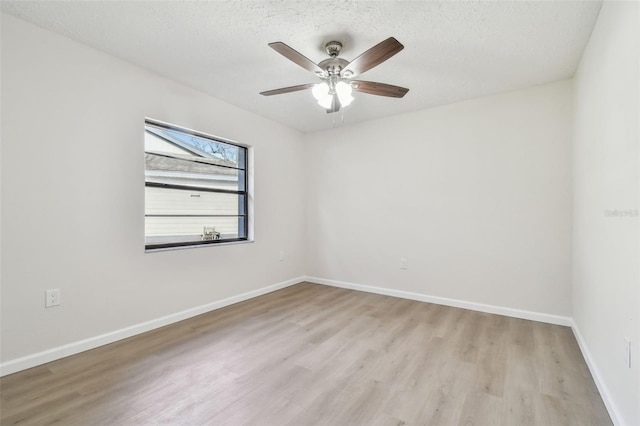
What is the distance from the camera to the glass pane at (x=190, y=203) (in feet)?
9.53

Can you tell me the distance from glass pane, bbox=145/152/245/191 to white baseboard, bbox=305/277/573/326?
206cm

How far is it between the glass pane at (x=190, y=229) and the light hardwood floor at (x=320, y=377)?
0.90 meters

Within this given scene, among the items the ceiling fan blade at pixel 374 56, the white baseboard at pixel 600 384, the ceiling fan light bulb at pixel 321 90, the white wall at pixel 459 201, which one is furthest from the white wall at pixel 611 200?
the ceiling fan light bulb at pixel 321 90

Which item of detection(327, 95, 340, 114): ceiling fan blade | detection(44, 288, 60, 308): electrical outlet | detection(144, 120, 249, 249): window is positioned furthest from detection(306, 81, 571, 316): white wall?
detection(44, 288, 60, 308): electrical outlet

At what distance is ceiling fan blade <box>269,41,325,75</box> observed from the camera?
1753 millimetres

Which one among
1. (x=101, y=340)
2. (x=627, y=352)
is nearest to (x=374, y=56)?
(x=627, y=352)

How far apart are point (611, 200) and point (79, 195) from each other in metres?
3.63

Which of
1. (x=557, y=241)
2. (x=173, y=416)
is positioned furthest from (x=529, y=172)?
(x=173, y=416)

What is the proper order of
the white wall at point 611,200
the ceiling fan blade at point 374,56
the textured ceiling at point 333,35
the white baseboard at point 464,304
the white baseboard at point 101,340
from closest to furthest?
1. the white wall at point 611,200
2. the ceiling fan blade at point 374,56
3. the textured ceiling at point 333,35
4. the white baseboard at point 101,340
5. the white baseboard at point 464,304

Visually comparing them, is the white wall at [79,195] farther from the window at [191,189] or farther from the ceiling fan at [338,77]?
the ceiling fan at [338,77]

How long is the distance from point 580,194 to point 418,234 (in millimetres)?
1619

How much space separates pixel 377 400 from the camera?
67.2 inches

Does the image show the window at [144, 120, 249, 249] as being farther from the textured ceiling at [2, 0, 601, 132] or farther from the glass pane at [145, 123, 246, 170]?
the textured ceiling at [2, 0, 601, 132]

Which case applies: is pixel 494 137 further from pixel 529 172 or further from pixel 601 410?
pixel 601 410
